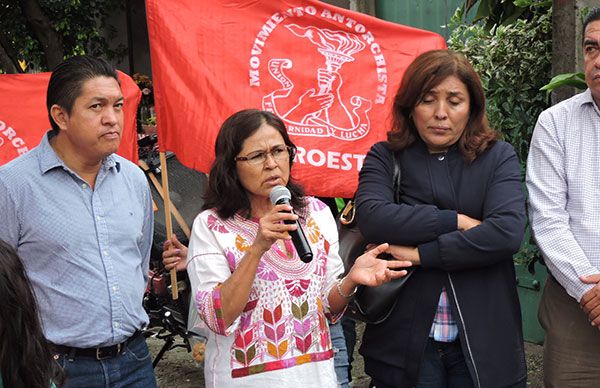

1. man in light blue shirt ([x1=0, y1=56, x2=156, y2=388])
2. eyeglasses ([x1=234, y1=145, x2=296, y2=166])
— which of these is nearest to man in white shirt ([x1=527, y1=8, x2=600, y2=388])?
eyeglasses ([x1=234, y1=145, x2=296, y2=166])

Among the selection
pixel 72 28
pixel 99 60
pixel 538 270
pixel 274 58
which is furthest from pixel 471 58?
pixel 72 28

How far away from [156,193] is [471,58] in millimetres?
2401

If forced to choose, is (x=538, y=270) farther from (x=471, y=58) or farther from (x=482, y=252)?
(x=482, y=252)

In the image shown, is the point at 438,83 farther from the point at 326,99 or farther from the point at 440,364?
the point at 326,99

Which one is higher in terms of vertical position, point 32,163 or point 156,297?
point 32,163

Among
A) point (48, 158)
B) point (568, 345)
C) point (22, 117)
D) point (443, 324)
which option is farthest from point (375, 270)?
point (22, 117)

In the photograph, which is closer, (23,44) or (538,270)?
(538,270)

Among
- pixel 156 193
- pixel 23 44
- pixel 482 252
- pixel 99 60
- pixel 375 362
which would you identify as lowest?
pixel 375 362

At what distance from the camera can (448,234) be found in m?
3.20

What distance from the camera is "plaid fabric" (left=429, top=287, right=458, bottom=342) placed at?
3.23m

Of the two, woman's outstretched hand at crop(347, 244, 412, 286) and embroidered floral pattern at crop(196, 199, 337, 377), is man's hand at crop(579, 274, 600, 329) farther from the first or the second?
embroidered floral pattern at crop(196, 199, 337, 377)

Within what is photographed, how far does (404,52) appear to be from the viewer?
16.4 ft

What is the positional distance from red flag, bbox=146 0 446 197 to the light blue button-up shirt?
1140 mm

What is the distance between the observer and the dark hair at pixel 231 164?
10.4 ft
